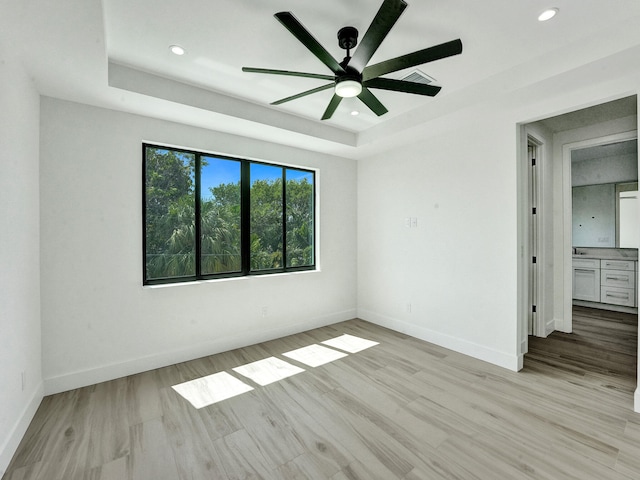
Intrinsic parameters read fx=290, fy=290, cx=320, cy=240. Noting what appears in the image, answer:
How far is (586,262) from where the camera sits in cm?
530

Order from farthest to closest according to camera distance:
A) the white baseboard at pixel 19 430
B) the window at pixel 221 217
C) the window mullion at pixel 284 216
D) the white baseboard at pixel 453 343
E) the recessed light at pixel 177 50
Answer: the window mullion at pixel 284 216 → the window at pixel 221 217 → the white baseboard at pixel 453 343 → the recessed light at pixel 177 50 → the white baseboard at pixel 19 430

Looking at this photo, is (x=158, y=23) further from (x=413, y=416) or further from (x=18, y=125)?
(x=413, y=416)

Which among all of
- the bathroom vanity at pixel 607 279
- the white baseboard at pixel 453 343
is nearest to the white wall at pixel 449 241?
the white baseboard at pixel 453 343

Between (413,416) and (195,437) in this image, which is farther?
(413,416)

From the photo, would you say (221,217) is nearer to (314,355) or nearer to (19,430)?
(314,355)

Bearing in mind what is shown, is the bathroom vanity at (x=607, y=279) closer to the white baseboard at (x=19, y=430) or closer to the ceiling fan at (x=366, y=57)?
the ceiling fan at (x=366, y=57)

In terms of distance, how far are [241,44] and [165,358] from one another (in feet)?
9.91

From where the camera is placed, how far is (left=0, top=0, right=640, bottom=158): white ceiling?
70.7 inches

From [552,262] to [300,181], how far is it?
12.2 feet

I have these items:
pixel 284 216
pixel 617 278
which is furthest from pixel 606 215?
pixel 284 216

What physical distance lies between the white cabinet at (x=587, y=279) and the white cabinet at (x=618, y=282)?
0.22ft

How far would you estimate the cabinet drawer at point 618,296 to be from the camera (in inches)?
188

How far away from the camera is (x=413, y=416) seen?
219cm

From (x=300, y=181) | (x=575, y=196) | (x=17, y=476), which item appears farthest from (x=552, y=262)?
(x=17, y=476)
